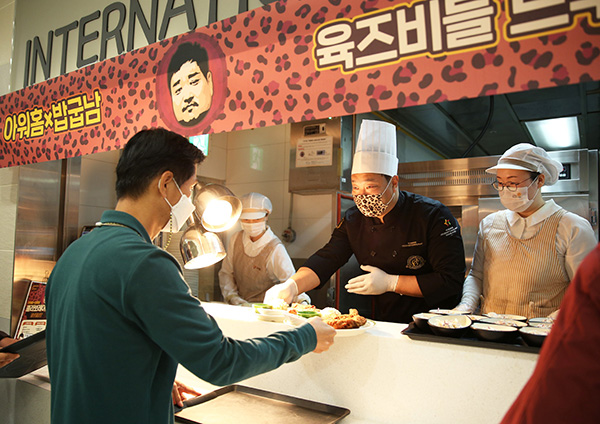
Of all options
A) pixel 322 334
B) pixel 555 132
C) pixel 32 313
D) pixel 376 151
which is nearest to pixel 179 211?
pixel 322 334

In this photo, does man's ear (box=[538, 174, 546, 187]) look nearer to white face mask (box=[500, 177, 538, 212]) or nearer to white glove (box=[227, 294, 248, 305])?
white face mask (box=[500, 177, 538, 212])

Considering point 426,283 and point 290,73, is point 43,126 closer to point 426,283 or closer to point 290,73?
point 290,73

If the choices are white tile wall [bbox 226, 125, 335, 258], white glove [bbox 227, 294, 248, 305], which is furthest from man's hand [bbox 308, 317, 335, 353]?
white tile wall [bbox 226, 125, 335, 258]

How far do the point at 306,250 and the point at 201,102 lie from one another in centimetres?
270

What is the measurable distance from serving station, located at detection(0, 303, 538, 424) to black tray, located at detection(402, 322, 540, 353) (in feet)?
0.04

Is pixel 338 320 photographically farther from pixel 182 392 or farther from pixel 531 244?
pixel 531 244

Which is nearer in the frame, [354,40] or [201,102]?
[354,40]

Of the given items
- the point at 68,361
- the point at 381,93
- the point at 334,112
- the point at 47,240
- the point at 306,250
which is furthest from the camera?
the point at 306,250

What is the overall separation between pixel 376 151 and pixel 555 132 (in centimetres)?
402

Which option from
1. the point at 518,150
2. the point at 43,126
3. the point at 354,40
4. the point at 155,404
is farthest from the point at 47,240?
the point at 518,150

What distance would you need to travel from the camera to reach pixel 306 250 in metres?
4.34

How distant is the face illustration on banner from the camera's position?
1786 mm

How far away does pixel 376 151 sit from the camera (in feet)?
8.75

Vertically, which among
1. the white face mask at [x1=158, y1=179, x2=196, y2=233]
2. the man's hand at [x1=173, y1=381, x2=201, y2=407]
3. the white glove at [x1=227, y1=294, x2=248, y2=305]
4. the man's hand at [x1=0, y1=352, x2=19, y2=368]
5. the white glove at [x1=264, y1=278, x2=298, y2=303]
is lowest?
the man's hand at [x1=173, y1=381, x2=201, y2=407]
